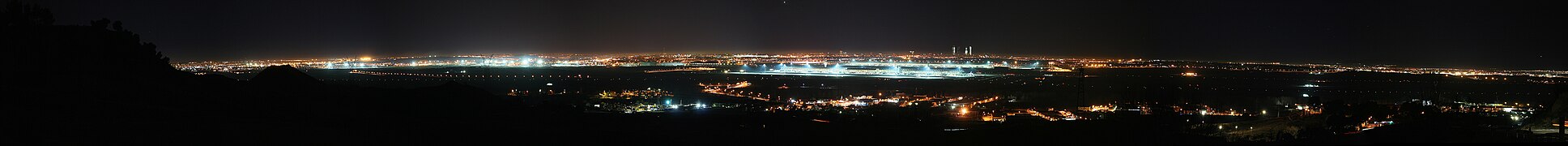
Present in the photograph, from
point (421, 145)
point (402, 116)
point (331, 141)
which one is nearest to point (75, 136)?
point (331, 141)

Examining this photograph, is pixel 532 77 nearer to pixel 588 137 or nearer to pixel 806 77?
pixel 806 77

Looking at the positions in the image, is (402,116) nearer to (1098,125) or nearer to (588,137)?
(588,137)

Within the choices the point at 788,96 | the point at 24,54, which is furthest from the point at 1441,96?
the point at 24,54

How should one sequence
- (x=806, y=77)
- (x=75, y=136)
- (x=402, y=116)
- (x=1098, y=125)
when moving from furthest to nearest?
(x=806, y=77)
(x=1098, y=125)
(x=402, y=116)
(x=75, y=136)

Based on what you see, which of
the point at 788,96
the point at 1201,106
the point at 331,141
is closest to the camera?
the point at 331,141

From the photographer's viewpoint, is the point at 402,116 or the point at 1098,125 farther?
the point at 1098,125

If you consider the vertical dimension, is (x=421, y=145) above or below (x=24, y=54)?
below
